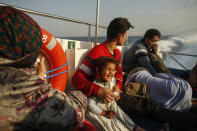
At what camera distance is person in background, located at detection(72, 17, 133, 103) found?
4.12 ft

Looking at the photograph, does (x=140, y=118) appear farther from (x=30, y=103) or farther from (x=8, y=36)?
(x=8, y=36)

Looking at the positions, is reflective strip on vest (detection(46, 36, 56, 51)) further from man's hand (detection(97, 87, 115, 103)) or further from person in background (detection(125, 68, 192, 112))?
person in background (detection(125, 68, 192, 112))

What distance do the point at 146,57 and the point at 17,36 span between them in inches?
79.8

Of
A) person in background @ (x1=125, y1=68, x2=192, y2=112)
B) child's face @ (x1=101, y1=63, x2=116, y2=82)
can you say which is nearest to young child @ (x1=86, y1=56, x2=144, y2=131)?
child's face @ (x1=101, y1=63, x2=116, y2=82)

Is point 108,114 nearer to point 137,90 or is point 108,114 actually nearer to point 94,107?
point 94,107

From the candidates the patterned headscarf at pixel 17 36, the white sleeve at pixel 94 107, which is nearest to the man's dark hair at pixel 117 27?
the white sleeve at pixel 94 107

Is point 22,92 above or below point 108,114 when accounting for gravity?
above

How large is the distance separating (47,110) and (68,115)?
0.10 m

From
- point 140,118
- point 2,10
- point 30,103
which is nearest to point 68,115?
point 30,103

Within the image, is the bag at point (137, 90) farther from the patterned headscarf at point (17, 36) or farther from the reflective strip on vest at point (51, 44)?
the patterned headscarf at point (17, 36)

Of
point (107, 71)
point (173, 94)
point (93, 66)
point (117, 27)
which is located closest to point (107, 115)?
point (107, 71)

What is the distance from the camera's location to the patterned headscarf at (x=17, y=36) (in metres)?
0.52

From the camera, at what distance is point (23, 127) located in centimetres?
54

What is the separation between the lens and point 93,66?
4.78 ft
